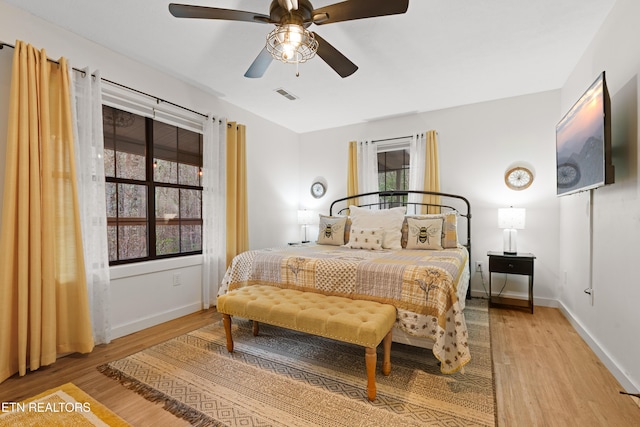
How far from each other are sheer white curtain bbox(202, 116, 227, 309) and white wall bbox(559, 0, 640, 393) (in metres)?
3.57

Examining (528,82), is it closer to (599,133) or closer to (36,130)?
(599,133)

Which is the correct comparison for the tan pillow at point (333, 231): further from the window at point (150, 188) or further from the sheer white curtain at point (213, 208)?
the window at point (150, 188)

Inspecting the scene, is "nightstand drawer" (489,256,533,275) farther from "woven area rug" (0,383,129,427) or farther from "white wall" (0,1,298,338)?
"woven area rug" (0,383,129,427)

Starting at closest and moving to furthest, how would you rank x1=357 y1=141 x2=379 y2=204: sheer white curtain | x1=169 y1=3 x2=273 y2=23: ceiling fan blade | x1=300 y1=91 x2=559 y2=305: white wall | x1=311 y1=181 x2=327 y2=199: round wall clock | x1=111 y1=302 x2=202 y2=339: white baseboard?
x1=169 y1=3 x2=273 y2=23: ceiling fan blade, x1=111 y1=302 x2=202 y2=339: white baseboard, x1=300 y1=91 x2=559 y2=305: white wall, x1=357 y1=141 x2=379 y2=204: sheer white curtain, x1=311 y1=181 x2=327 y2=199: round wall clock

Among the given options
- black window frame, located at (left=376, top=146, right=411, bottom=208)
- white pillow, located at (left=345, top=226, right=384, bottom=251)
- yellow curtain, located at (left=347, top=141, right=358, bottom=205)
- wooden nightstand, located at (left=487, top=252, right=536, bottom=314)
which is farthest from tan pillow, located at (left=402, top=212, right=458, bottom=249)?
→ yellow curtain, located at (left=347, top=141, right=358, bottom=205)

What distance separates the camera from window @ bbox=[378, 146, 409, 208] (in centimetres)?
445

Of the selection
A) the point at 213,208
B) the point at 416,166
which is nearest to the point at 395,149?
the point at 416,166

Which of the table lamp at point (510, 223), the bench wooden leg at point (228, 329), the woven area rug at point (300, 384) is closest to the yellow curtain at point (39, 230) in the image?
the woven area rug at point (300, 384)

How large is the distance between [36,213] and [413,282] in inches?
107

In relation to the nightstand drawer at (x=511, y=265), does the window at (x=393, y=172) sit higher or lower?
higher

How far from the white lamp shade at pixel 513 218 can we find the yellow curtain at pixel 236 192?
3.14 metres

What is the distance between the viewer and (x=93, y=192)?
2502 mm

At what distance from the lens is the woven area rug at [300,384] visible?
1.62m

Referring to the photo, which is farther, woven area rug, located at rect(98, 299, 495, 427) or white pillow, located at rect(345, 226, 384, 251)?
white pillow, located at rect(345, 226, 384, 251)
